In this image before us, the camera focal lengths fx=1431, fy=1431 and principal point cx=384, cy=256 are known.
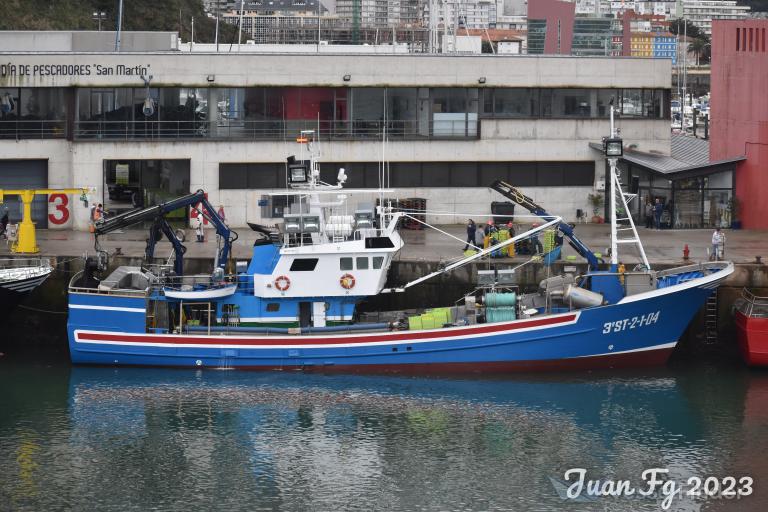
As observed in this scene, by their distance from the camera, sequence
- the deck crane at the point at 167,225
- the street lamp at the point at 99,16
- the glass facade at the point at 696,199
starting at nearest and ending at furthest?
the deck crane at the point at 167,225 < the glass facade at the point at 696,199 < the street lamp at the point at 99,16

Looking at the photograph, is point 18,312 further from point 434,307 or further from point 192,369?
point 434,307

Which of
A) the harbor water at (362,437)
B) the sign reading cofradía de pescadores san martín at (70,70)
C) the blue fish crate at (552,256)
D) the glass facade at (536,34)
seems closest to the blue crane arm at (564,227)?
the blue fish crate at (552,256)

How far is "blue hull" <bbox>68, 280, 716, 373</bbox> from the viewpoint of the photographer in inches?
1404

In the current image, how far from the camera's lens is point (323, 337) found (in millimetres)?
36031

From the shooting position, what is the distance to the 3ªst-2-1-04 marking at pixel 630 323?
3575 cm

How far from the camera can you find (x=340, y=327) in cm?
3622

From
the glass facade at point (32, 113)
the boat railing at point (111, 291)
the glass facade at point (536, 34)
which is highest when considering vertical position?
the glass facade at point (536, 34)

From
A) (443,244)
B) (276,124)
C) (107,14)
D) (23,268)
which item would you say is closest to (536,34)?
(276,124)

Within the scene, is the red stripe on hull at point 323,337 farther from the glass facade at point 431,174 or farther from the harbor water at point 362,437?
the glass facade at point 431,174

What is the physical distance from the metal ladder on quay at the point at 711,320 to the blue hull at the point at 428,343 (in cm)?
178

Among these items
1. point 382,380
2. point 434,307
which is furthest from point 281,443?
point 434,307

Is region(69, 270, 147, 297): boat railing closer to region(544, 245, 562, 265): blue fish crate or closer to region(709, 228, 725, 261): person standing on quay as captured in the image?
region(544, 245, 562, 265): blue fish crate

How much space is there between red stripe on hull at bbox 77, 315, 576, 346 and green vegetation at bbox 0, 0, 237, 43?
47880mm

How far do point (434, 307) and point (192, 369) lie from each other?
6.86m
